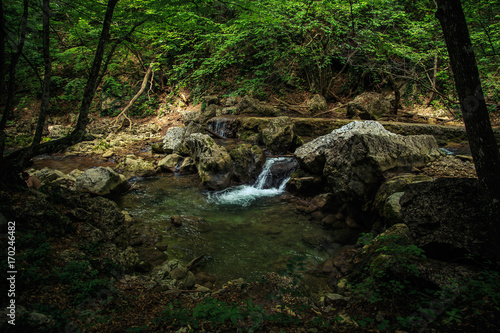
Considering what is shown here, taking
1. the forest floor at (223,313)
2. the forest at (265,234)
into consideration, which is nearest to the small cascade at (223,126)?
the forest at (265,234)

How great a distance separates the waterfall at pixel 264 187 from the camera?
25.8 feet

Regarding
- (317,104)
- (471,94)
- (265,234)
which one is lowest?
(265,234)

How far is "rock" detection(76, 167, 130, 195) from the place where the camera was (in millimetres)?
7355

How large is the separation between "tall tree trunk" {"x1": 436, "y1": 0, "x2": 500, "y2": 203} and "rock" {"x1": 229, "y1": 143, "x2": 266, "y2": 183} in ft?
23.1

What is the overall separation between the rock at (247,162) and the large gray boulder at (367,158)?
10.1ft

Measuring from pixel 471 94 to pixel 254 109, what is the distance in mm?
11474

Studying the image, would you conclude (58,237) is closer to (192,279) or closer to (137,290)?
(137,290)

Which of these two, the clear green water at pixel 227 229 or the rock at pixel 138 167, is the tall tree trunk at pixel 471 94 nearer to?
the clear green water at pixel 227 229

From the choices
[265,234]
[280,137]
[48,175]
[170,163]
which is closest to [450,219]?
[265,234]

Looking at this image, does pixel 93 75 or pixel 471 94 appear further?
pixel 93 75

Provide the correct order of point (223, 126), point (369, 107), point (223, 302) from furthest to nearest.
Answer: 1. point (223, 126)
2. point (369, 107)
3. point (223, 302)

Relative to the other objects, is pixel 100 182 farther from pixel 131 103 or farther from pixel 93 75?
pixel 131 103

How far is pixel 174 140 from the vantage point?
12008 mm

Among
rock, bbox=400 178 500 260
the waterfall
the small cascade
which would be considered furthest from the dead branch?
rock, bbox=400 178 500 260
